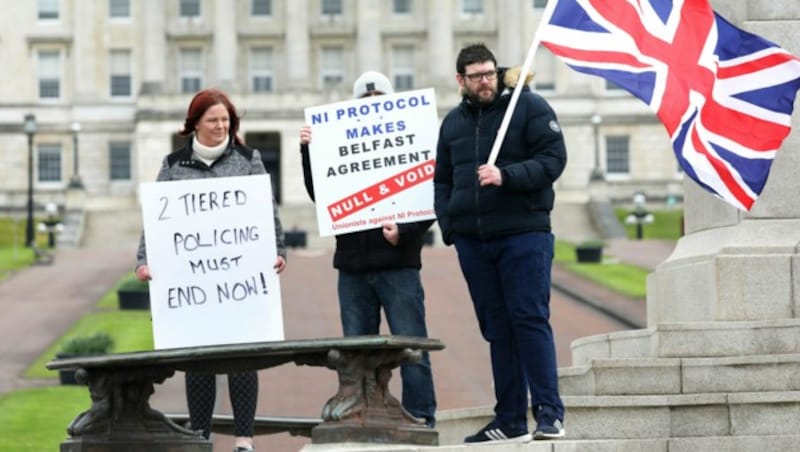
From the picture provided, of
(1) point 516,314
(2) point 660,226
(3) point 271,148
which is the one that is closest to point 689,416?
(1) point 516,314

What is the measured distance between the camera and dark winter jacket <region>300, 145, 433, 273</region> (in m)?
13.4

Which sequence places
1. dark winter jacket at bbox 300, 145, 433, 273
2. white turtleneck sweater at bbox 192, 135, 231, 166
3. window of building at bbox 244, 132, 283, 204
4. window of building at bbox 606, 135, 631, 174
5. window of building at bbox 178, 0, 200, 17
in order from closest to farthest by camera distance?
white turtleneck sweater at bbox 192, 135, 231, 166 < dark winter jacket at bbox 300, 145, 433, 273 < window of building at bbox 244, 132, 283, 204 < window of building at bbox 606, 135, 631, 174 < window of building at bbox 178, 0, 200, 17

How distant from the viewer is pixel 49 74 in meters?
90.8

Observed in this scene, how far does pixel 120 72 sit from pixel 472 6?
15391 mm

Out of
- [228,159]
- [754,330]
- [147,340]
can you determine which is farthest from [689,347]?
[147,340]

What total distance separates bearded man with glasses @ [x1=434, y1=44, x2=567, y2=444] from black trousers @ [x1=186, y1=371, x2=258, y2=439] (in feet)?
4.34

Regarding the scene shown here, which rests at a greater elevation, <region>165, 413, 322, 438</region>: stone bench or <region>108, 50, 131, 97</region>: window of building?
<region>108, 50, 131, 97</region>: window of building

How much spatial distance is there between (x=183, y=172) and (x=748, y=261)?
4.39 metres

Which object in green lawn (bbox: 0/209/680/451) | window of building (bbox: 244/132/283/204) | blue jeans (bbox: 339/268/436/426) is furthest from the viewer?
window of building (bbox: 244/132/283/204)

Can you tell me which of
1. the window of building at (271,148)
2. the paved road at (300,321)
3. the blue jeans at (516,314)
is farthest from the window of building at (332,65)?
the blue jeans at (516,314)

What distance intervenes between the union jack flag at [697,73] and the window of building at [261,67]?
7812 centimetres

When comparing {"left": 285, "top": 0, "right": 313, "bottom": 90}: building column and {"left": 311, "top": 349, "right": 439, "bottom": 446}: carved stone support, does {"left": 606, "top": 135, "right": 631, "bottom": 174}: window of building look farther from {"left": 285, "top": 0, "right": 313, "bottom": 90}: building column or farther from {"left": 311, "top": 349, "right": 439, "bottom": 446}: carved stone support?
{"left": 311, "top": 349, "right": 439, "bottom": 446}: carved stone support

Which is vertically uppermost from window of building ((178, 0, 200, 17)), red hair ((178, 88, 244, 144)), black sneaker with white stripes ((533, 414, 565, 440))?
window of building ((178, 0, 200, 17))

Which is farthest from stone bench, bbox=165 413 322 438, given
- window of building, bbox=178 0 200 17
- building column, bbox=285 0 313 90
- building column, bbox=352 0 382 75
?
window of building, bbox=178 0 200 17
